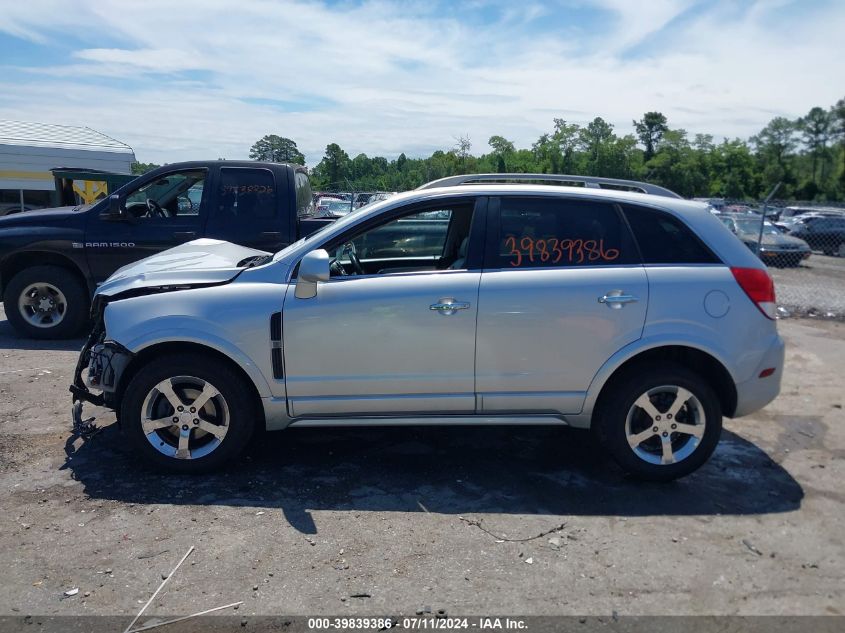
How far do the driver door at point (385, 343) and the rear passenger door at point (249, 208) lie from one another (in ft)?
11.7

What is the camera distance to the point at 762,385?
437 centimetres

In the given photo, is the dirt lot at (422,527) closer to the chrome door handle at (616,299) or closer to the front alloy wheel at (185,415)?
the front alloy wheel at (185,415)

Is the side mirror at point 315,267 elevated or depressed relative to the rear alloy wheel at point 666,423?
elevated

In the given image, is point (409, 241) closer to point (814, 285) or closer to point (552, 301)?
point (552, 301)

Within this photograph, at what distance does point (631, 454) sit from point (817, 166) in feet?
296

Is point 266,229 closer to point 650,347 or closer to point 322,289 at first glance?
point 322,289

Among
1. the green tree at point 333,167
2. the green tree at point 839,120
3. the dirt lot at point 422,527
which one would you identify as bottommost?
the dirt lot at point 422,527

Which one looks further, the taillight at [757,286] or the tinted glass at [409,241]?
the tinted glass at [409,241]

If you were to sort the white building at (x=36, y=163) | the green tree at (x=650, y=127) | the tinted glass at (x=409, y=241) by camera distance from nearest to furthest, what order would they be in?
the tinted glass at (x=409, y=241), the white building at (x=36, y=163), the green tree at (x=650, y=127)

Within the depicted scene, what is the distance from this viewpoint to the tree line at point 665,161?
137ft

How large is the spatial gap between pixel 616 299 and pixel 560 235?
540mm

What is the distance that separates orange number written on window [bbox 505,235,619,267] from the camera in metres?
4.37

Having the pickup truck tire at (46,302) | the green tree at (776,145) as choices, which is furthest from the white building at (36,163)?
the green tree at (776,145)

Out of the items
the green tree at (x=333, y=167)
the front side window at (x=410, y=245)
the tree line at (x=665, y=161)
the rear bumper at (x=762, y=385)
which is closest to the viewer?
the rear bumper at (x=762, y=385)
